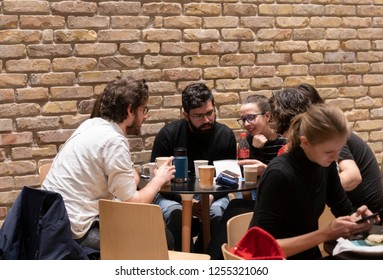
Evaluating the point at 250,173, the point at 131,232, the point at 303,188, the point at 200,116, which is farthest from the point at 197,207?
the point at 303,188

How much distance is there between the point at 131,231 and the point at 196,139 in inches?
58.8

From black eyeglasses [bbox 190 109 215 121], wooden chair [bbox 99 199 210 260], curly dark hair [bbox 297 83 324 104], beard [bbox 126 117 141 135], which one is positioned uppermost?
curly dark hair [bbox 297 83 324 104]

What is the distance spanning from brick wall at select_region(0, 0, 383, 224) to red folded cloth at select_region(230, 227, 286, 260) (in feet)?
7.72

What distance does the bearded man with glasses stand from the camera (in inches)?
151

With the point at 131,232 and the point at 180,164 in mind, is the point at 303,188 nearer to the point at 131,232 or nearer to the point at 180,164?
the point at 131,232

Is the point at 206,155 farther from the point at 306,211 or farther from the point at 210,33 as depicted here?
the point at 306,211

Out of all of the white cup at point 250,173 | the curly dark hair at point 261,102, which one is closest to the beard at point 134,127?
the white cup at point 250,173

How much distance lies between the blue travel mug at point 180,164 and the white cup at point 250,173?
0.32 metres

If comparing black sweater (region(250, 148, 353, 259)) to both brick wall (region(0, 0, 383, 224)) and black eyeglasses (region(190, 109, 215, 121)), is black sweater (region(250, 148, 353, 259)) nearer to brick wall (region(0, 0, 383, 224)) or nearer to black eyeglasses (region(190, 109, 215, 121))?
black eyeglasses (region(190, 109, 215, 121))

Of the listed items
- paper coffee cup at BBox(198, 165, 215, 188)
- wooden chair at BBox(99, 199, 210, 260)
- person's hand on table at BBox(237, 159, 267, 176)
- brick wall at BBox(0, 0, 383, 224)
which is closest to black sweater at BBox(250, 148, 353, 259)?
wooden chair at BBox(99, 199, 210, 260)

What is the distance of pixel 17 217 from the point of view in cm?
252
